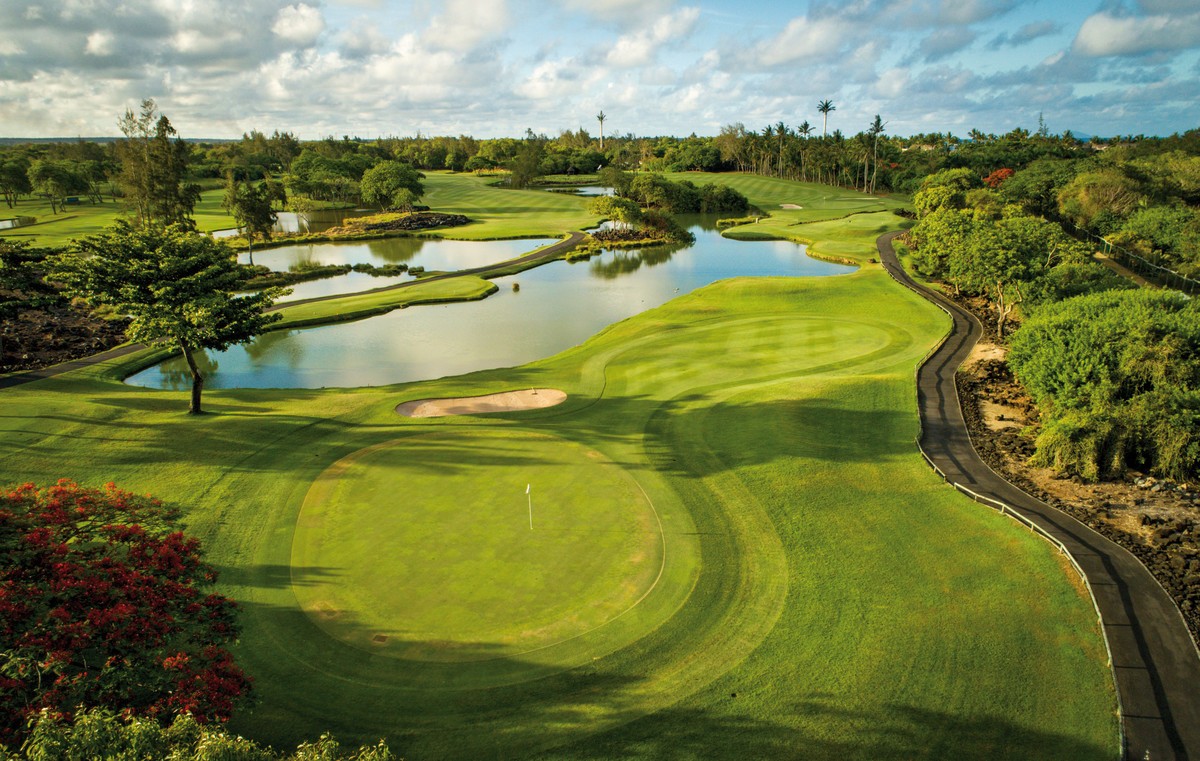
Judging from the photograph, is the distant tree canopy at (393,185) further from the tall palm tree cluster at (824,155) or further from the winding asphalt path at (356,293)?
the tall palm tree cluster at (824,155)

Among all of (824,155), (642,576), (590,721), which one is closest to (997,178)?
(824,155)

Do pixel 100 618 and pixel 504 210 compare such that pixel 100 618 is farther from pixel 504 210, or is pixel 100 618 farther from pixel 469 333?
pixel 504 210

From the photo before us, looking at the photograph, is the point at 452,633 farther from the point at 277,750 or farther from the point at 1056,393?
the point at 1056,393

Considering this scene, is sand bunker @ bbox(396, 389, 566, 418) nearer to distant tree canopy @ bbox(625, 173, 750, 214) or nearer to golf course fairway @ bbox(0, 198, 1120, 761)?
golf course fairway @ bbox(0, 198, 1120, 761)

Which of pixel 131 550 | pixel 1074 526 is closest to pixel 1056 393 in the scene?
pixel 1074 526

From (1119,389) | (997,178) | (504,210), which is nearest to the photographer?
(1119,389)

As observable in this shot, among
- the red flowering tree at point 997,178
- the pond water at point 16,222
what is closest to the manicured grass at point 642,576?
the pond water at point 16,222

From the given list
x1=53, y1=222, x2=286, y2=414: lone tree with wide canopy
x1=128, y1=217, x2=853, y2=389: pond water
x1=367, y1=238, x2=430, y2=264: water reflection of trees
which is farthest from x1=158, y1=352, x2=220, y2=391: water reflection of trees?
x1=367, y1=238, x2=430, y2=264: water reflection of trees
